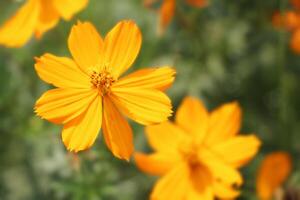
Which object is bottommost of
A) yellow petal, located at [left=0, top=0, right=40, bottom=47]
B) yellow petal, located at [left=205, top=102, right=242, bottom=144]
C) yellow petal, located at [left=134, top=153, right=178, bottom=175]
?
yellow petal, located at [left=134, top=153, right=178, bottom=175]

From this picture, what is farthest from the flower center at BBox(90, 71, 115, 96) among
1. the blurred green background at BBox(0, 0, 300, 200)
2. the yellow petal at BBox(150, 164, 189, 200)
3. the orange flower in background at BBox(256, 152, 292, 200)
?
the orange flower in background at BBox(256, 152, 292, 200)

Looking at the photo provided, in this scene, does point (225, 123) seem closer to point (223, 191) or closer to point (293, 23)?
point (223, 191)

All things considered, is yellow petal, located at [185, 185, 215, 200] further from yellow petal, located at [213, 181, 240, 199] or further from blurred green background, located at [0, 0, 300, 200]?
blurred green background, located at [0, 0, 300, 200]

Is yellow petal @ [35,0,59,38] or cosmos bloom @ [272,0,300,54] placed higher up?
yellow petal @ [35,0,59,38]

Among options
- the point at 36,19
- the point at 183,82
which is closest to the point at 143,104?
the point at 36,19

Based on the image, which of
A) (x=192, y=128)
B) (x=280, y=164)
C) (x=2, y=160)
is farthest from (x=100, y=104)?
(x=2, y=160)

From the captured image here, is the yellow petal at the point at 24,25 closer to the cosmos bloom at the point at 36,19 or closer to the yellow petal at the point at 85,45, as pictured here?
the cosmos bloom at the point at 36,19

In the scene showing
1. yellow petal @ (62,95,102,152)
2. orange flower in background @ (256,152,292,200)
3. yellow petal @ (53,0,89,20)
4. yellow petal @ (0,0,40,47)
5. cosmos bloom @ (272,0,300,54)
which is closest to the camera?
yellow petal @ (62,95,102,152)
